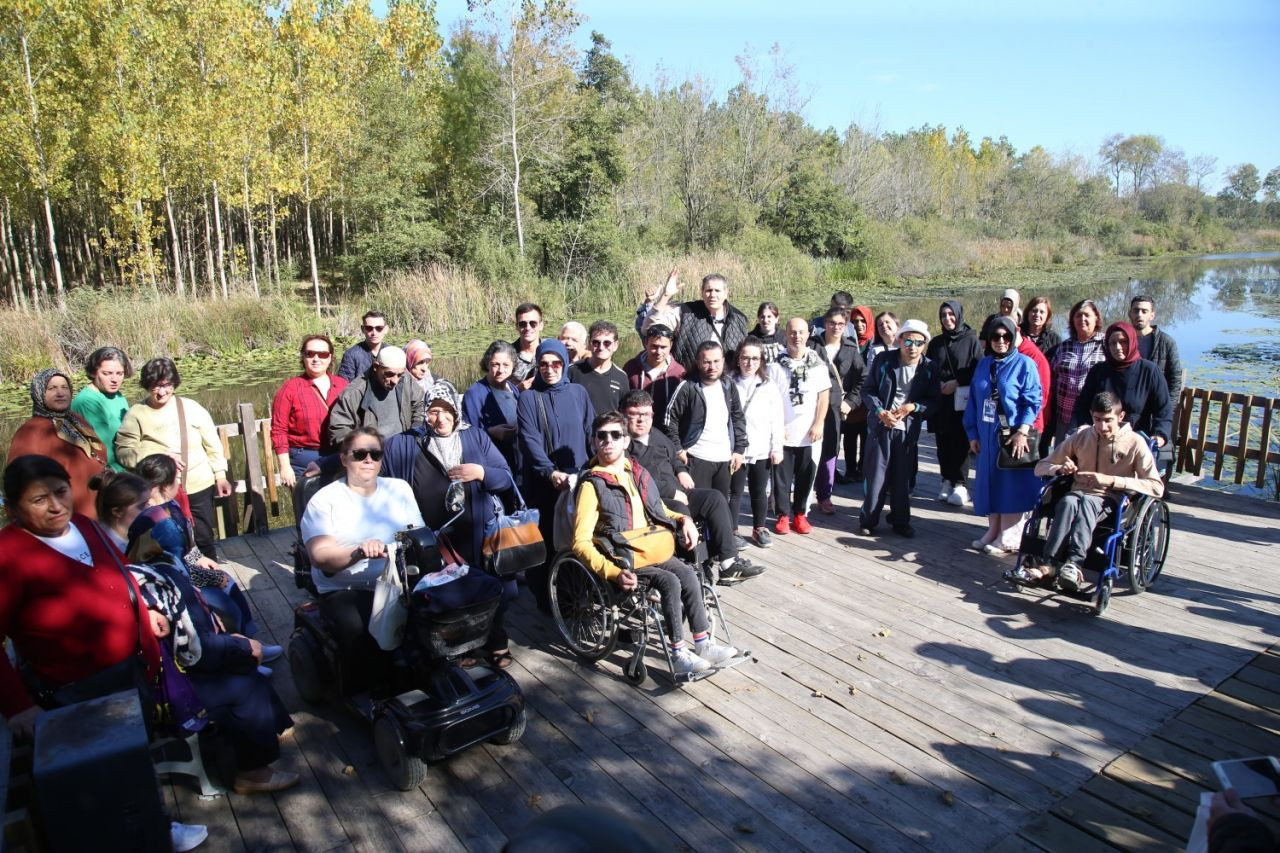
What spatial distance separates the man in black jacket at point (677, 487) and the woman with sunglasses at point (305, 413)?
195cm

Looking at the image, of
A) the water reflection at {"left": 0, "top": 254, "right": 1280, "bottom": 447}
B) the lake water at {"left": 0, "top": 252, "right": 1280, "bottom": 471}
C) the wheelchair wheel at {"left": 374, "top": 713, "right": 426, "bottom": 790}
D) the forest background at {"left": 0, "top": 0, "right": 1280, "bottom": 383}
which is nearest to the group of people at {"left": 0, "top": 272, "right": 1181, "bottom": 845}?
the wheelchair wheel at {"left": 374, "top": 713, "right": 426, "bottom": 790}

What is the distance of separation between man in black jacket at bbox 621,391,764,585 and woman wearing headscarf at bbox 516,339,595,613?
1.11 feet

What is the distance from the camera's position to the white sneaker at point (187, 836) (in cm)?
273

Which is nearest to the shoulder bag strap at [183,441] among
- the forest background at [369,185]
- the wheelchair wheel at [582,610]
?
the wheelchair wheel at [582,610]

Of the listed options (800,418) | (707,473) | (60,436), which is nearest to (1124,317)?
(800,418)

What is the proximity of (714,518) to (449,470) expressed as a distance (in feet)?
4.89

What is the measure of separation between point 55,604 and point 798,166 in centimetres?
3399

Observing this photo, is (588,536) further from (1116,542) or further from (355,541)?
(1116,542)

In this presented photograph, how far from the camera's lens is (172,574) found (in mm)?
2979

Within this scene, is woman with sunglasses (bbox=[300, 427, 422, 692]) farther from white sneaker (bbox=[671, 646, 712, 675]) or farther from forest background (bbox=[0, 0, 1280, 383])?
forest background (bbox=[0, 0, 1280, 383])

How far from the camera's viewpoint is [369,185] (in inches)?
947

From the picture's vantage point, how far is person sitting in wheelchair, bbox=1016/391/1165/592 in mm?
4328

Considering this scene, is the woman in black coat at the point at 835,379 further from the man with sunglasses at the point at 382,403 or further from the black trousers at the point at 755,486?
the man with sunglasses at the point at 382,403

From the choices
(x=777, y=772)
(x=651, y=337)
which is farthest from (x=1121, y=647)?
(x=651, y=337)
